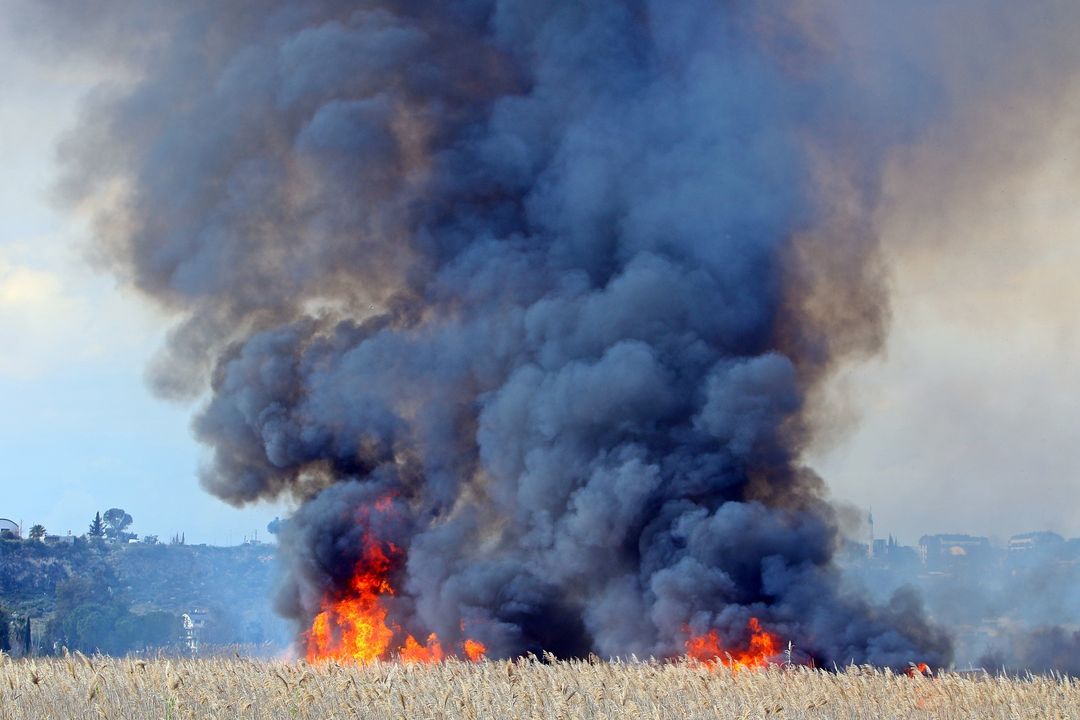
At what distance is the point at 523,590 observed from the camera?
177 feet

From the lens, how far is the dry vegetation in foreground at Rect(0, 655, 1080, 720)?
80.7ft

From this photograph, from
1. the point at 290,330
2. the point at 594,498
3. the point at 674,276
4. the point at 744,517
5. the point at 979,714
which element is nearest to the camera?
the point at 979,714

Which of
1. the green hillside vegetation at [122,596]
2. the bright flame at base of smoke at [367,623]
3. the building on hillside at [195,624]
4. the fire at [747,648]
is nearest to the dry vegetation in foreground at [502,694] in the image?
the fire at [747,648]

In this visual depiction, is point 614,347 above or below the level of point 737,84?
below

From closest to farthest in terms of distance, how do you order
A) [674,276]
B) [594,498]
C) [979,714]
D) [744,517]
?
[979,714]
[744,517]
[594,498]
[674,276]

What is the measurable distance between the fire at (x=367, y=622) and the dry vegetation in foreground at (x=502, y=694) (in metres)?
26.0

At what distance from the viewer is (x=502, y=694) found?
25.8 m

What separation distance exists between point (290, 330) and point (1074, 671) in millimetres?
36625

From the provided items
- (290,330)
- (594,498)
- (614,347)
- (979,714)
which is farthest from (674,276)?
(979,714)

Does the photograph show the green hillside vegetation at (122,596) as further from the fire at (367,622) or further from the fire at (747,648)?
the fire at (747,648)

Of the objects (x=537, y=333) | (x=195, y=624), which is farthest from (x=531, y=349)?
(x=195, y=624)

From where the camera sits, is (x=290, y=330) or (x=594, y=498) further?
(x=290, y=330)

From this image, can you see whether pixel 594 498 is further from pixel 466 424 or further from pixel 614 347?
pixel 466 424

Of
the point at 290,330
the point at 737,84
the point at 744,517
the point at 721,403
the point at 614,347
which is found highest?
the point at 737,84
